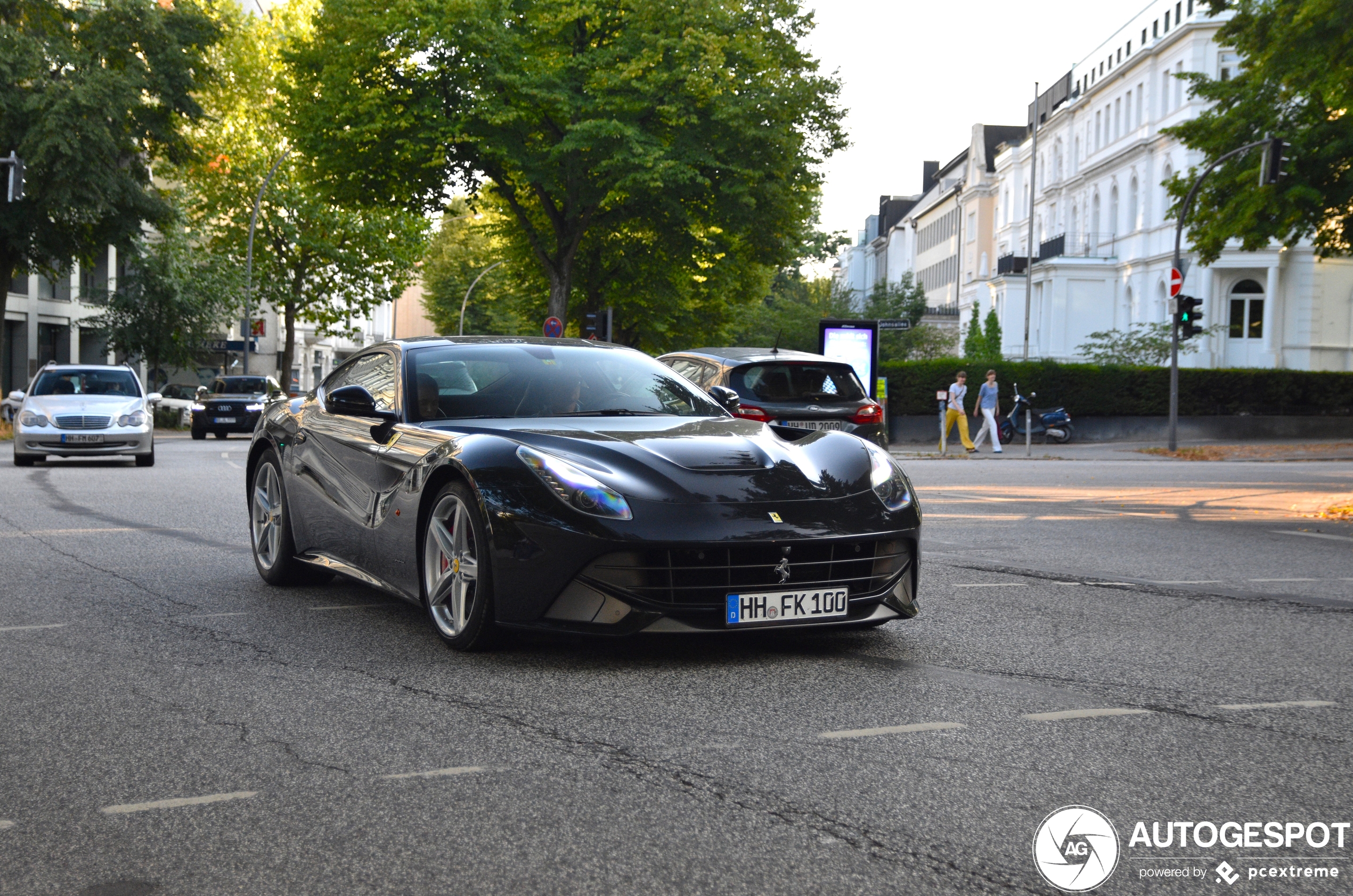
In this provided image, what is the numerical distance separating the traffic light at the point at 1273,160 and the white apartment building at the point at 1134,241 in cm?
2196

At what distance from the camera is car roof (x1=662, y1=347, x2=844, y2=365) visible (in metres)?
15.3

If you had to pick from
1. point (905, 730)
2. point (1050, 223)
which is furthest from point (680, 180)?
point (1050, 223)

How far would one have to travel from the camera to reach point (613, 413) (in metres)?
7.00

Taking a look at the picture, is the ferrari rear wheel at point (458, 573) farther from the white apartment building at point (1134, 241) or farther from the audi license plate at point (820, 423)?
the white apartment building at point (1134, 241)

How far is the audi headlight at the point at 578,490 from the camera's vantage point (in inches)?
225

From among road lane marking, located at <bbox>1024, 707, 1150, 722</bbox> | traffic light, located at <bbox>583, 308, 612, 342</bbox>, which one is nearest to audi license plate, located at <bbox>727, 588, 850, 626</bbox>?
road lane marking, located at <bbox>1024, 707, 1150, 722</bbox>

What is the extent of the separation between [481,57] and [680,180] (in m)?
5.05

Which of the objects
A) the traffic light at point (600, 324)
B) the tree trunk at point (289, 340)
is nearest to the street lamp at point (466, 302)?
the tree trunk at point (289, 340)

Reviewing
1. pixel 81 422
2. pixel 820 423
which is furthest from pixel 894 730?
pixel 81 422

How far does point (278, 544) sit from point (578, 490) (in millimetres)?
3155

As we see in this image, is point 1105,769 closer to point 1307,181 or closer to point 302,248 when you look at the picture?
point 1307,181

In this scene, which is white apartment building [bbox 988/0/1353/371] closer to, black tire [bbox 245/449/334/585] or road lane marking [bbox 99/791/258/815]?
black tire [bbox 245/449/334/585]

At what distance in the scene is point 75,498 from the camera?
1496cm
